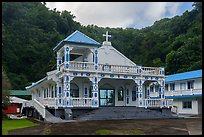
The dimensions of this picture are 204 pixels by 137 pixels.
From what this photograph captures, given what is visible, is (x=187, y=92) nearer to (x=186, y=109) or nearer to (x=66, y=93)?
(x=186, y=109)

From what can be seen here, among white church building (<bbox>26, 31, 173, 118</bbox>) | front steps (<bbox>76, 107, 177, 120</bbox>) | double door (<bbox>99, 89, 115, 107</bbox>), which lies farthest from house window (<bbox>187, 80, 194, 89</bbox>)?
double door (<bbox>99, 89, 115, 107</bbox>)

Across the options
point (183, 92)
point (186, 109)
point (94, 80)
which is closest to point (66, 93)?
point (94, 80)

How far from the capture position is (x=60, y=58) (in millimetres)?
24219

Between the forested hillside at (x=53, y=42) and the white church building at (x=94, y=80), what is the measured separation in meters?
23.5

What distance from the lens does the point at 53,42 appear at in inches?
2261

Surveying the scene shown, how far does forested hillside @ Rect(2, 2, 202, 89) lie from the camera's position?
49.7 m

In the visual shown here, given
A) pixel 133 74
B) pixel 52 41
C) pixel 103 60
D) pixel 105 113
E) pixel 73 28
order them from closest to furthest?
pixel 105 113 → pixel 133 74 → pixel 103 60 → pixel 52 41 → pixel 73 28

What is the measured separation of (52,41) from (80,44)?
1464 inches

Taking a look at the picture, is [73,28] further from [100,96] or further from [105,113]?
[105,113]

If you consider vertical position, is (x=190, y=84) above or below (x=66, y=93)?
above

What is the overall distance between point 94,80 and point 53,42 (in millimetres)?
37512

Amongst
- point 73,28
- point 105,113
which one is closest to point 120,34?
point 73,28

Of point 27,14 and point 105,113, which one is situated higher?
point 27,14

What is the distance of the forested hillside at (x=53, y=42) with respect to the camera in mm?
49688
